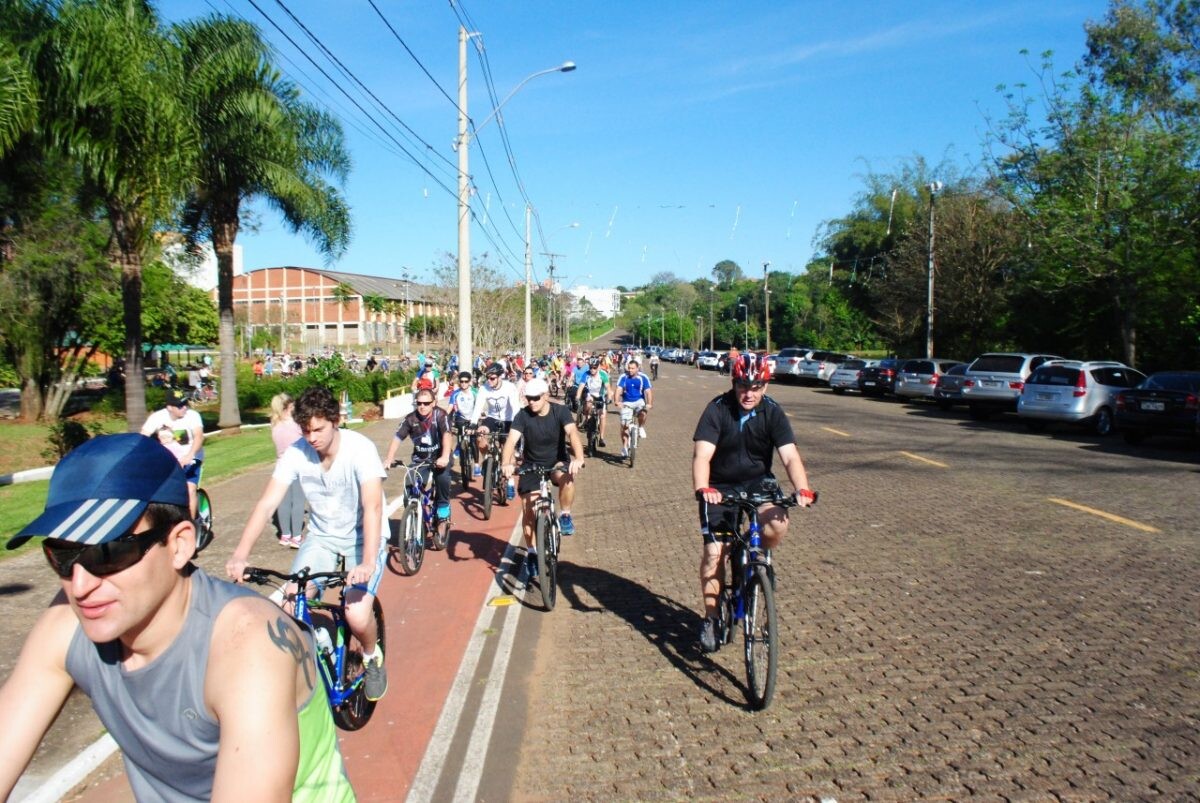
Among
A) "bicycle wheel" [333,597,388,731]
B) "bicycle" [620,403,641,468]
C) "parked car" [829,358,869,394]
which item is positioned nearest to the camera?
"bicycle wheel" [333,597,388,731]

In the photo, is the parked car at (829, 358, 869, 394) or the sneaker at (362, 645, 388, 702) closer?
the sneaker at (362, 645, 388, 702)

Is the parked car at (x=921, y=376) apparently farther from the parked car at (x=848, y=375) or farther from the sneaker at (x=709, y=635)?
the sneaker at (x=709, y=635)

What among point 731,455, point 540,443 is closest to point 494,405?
point 540,443

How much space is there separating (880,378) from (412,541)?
3245cm

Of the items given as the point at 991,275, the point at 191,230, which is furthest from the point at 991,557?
the point at 991,275

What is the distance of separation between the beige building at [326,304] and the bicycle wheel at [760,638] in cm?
9179

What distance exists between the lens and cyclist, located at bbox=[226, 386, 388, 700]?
17.1ft

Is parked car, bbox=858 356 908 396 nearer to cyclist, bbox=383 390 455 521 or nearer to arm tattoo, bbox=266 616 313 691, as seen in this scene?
cyclist, bbox=383 390 455 521

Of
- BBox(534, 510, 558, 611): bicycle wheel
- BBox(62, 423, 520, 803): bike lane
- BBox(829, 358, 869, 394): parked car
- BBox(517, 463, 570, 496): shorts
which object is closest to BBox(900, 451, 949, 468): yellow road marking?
BBox(62, 423, 520, 803): bike lane

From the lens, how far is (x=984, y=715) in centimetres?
534

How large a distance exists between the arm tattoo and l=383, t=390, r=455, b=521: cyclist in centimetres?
815

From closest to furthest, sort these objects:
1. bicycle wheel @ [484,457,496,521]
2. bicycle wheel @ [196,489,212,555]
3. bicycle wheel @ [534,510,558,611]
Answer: bicycle wheel @ [534,510,558,611] → bicycle wheel @ [196,489,212,555] → bicycle wheel @ [484,457,496,521]

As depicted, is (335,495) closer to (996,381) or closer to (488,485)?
(488,485)

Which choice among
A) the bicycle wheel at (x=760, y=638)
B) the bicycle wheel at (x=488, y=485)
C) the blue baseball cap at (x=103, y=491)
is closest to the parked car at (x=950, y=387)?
the bicycle wheel at (x=488, y=485)
